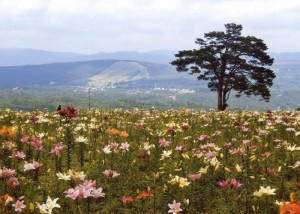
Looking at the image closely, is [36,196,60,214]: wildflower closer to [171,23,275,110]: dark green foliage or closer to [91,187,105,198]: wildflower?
[91,187,105,198]: wildflower

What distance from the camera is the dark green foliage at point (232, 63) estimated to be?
49750 millimetres

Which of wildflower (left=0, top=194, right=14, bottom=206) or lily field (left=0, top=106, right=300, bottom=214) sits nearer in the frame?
wildflower (left=0, top=194, right=14, bottom=206)

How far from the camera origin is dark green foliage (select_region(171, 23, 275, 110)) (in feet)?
163

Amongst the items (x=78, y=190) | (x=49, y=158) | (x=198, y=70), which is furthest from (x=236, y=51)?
(x=78, y=190)

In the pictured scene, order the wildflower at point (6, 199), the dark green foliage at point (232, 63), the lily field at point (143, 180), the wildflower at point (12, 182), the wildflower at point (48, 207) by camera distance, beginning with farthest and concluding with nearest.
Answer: the dark green foliage at point (232, 63) → the wildflower at point (12, 182) → the lily field at point (143, 180) → the wildflower at point (6, 199) → the wildflower at point (48, 207)

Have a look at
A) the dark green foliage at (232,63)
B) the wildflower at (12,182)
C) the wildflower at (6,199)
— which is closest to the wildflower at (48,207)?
the wildflower at (6,199)

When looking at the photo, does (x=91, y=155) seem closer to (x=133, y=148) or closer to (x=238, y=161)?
(x=133, y=148)

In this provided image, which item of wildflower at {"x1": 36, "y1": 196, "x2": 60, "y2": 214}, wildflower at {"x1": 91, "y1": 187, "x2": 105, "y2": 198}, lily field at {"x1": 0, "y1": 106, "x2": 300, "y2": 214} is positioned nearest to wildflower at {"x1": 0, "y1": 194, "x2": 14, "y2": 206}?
lily field at {"x1": 0, "y1": 106, "x2": 300, "y2": 214}

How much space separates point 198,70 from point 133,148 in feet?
136

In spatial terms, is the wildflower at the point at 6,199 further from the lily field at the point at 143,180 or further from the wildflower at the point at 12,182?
the wildflower at the point at 12,182

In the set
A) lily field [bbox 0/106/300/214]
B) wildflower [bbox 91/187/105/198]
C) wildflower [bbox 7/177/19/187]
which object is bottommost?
lily field [bbox 0/106/300/214]

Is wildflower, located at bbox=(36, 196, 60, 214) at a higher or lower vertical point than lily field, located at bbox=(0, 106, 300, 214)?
higher

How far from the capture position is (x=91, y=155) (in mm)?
8898

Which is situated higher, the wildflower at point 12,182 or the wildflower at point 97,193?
the wildflower at point 97,193
